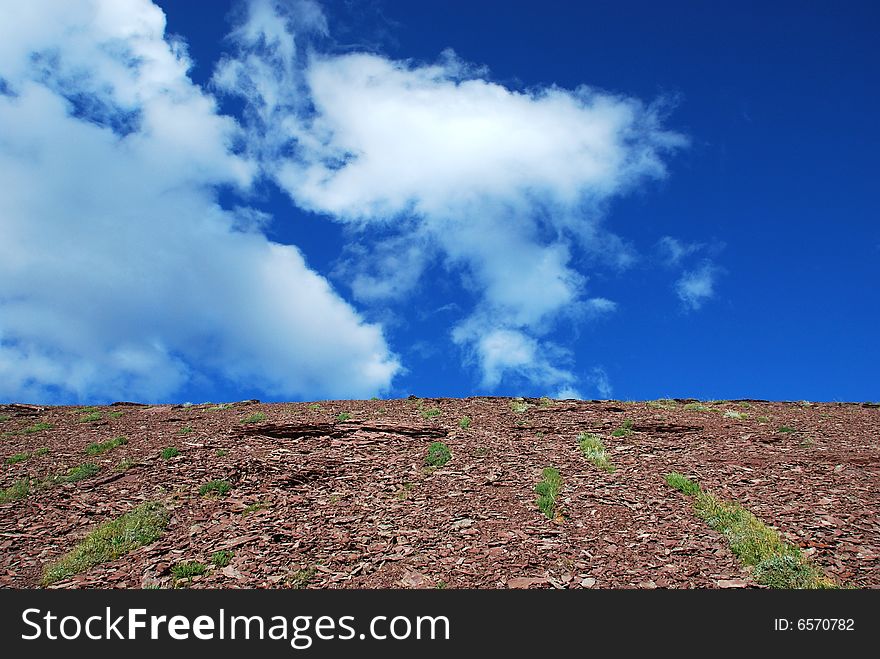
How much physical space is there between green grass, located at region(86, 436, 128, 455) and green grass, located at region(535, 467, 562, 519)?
1234 cm

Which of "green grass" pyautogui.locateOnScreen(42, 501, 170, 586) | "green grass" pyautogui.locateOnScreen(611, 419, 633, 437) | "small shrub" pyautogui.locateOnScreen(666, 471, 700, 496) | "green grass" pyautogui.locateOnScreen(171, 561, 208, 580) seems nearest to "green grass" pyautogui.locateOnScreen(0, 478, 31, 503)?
"green grass" pyautogui.locateOnScreen(42, 501, 170, 586)

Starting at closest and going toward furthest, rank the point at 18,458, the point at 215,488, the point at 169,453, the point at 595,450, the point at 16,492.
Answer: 1. the point at 215,488
2. the point at 16,492
3. the point at 169,453
4. the point at 595,450
5. the point at 18,458

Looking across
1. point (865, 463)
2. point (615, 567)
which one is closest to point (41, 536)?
point (615, 567)

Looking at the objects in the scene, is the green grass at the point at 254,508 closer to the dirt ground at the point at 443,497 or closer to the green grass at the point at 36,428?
the dirt ground at the point at 443,497

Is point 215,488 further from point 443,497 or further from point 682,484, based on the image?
point 682,484

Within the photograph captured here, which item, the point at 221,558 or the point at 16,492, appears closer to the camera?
the point at 221,558

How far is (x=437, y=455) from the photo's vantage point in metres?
14.8

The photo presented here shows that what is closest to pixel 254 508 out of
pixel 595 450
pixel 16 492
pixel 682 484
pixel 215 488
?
pixel 215 488

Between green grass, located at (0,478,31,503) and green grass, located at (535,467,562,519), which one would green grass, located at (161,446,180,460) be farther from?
green grass, located at (535,467,562,519)


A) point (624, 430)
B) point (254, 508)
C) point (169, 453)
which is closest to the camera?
point (254, 508)

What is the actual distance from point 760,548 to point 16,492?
15823mm

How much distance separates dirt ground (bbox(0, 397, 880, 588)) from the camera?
958 centimetres

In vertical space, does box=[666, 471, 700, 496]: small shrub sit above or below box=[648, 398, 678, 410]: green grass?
below

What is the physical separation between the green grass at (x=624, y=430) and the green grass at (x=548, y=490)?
4.14 metres
